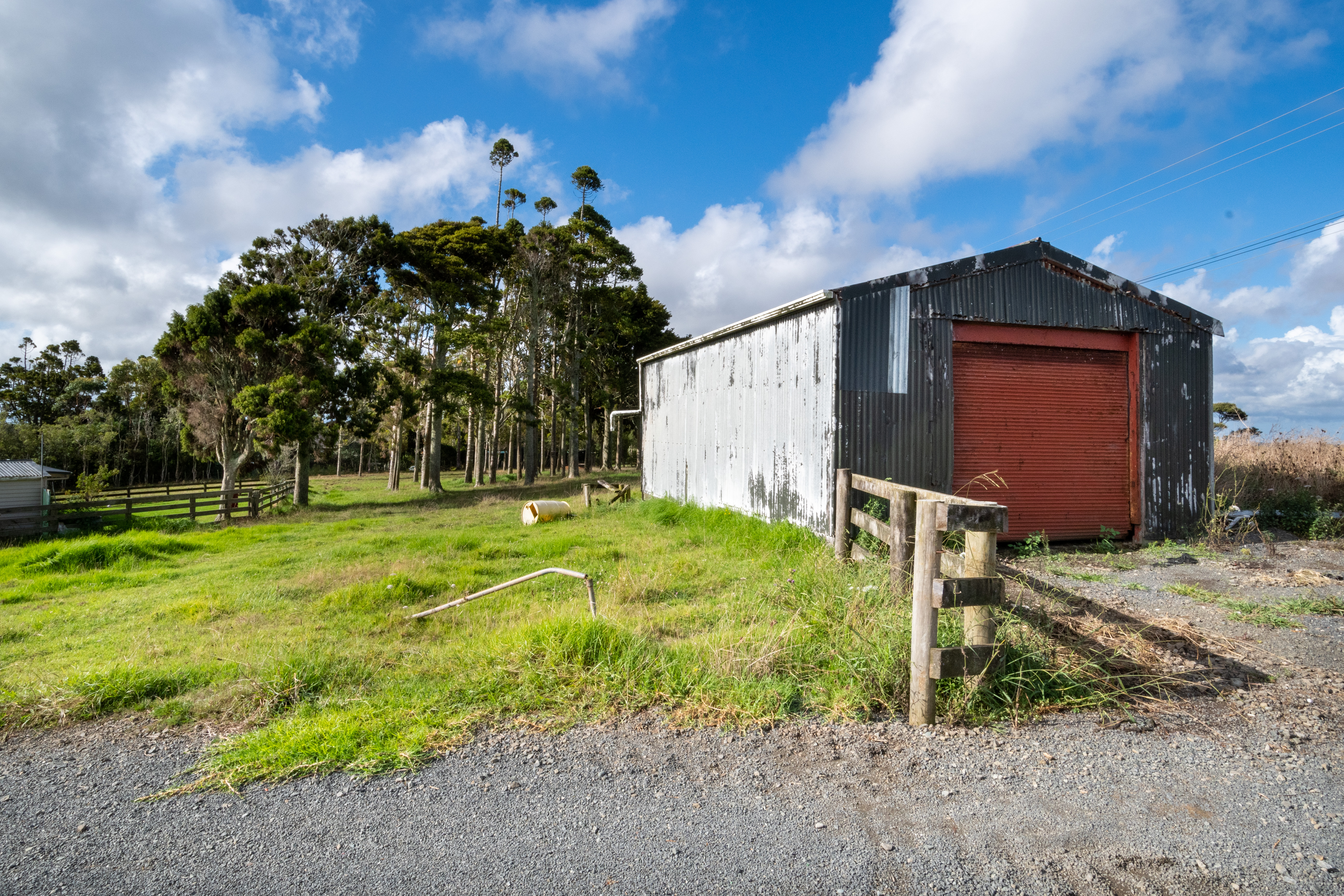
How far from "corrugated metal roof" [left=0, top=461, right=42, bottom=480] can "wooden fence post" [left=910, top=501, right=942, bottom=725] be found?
22.8m

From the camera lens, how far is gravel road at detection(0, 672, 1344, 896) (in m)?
2.42

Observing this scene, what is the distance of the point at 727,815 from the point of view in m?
2.85

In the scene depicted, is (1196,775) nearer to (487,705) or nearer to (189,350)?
(487,705)

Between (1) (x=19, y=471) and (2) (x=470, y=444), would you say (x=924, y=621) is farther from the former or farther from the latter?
(2) (x=470, y=444)

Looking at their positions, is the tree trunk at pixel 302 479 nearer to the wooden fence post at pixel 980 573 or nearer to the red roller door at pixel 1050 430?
the red roller door at pixel 1050 430

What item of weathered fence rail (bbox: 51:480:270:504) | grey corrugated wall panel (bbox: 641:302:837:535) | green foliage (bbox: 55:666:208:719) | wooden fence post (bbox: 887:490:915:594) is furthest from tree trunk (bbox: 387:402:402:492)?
wooden fence post (bbox: 887:490:915:594)

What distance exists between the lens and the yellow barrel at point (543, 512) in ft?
45.1

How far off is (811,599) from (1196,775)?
269 centimetres

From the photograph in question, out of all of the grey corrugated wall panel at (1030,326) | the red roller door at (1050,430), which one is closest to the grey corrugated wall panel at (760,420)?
the grey corrugated wall panel at (1030,326)

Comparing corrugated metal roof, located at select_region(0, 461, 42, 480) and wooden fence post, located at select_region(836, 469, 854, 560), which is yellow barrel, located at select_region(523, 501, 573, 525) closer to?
wooden fence post, located at select_region(836, 469, 854, 560)

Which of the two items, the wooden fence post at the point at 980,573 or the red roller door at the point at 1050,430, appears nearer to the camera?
the wooden fence post at the point at 980,573

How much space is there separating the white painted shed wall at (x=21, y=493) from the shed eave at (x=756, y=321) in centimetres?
1707

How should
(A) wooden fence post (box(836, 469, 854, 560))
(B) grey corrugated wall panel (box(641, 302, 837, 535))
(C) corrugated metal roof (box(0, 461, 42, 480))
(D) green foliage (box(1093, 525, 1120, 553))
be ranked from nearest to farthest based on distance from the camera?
(A) wooden fence post (box(836, 469, 854, 560))
(B) grey corrugated wall panel (box(641, 302, 837, 535))
(D) green foliage (box(1093, 525, 1120, 553))
(C) corrugated metal roof (box(0, 461, 42, 480))

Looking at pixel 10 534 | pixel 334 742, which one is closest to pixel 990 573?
pixel 334 742
